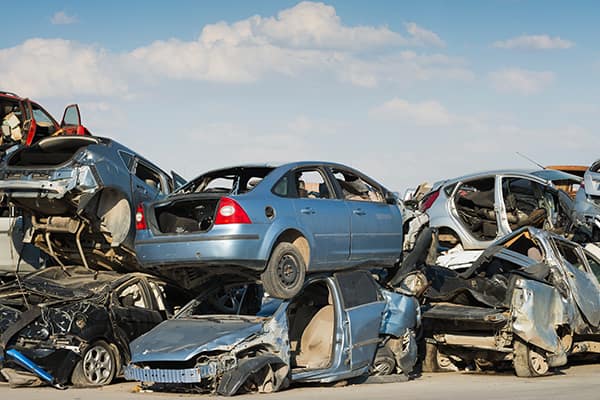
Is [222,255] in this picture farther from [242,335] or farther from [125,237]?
[125,237]

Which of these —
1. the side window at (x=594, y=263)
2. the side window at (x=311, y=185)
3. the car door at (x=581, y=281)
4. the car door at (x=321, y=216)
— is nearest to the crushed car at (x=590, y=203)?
the side window at (x=594, y=263)

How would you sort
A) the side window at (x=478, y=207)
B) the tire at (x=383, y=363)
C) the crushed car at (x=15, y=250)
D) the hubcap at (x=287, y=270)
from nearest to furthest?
the hubcap at (x=287, y=270)
the tire at (x=383, y=363)
the crushed car at (x=15, y=250)
the side window at (x=478, y=207)

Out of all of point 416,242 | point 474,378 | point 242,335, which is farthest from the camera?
point 416,242

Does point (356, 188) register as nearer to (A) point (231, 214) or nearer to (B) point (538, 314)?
(A) point (231, 214)

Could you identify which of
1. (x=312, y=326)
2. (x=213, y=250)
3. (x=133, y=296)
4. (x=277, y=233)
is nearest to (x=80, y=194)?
(x=133, y=296)

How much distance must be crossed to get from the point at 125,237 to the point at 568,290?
605 cm

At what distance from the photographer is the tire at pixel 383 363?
419 inches

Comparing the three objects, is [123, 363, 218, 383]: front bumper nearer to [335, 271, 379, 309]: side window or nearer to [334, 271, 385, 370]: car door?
[334, 271, 385, 370]: car door

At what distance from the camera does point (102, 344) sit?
34.6ft

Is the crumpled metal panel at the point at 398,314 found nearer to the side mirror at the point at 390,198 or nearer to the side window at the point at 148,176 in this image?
the side mirror at the point at 390,198

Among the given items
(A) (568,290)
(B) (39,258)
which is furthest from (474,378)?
(B) (39,258)

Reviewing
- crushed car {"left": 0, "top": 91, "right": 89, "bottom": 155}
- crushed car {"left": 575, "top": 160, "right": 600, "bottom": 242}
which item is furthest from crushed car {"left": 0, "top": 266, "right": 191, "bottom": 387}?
crushed car {"left": 575, "top": 160, "right": 600, "bottom": 242}

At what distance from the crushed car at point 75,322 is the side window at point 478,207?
600 cm

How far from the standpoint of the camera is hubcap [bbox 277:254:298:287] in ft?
32.1
